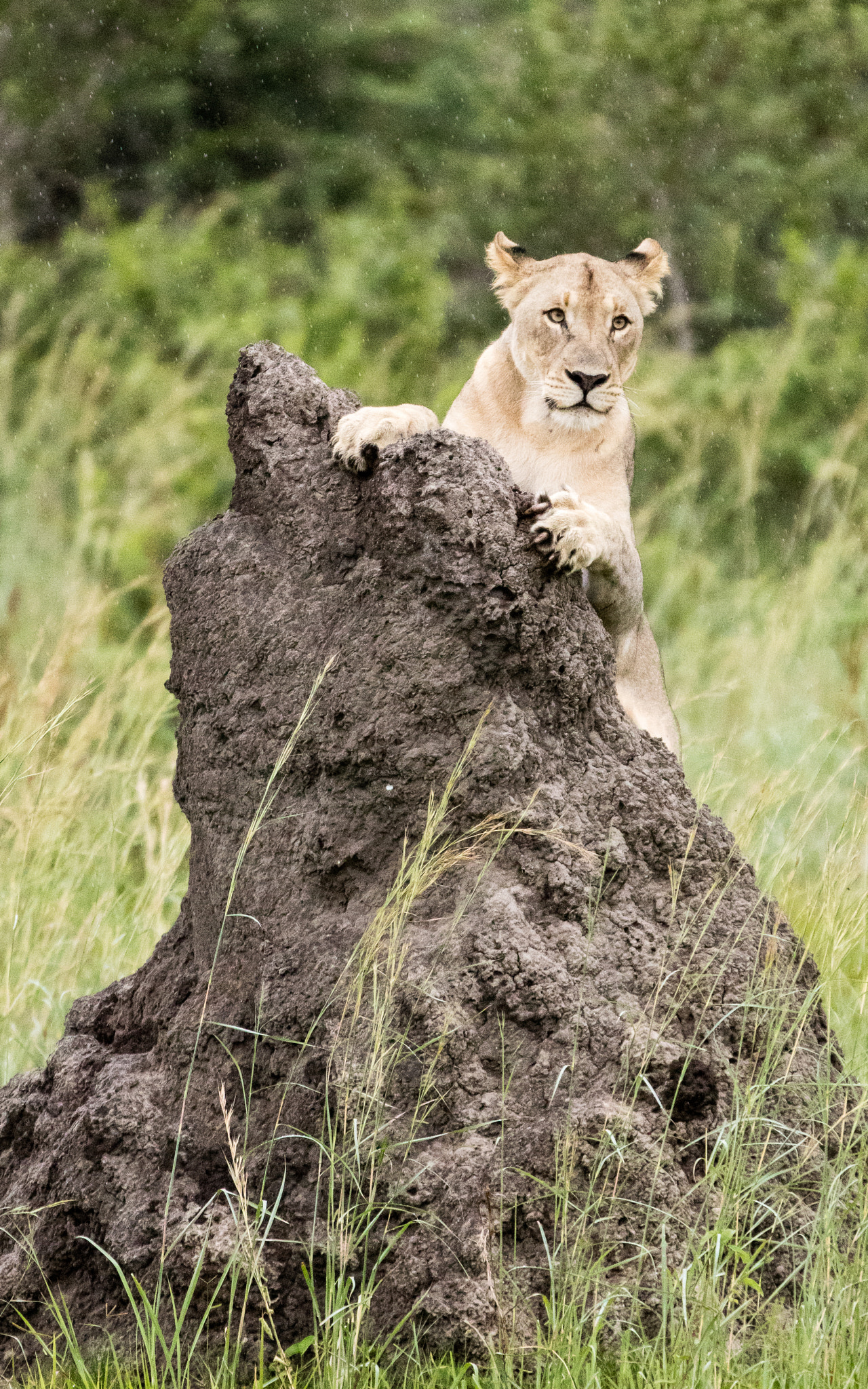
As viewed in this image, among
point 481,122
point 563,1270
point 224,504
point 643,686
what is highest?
point 481,122

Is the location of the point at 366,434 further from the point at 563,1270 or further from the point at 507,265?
the point at 563,1270

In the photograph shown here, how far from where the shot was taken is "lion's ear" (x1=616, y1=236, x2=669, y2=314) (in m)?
3.76

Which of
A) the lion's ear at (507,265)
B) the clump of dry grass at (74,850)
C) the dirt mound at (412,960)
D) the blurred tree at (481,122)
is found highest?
the blurred tree at (481,122)

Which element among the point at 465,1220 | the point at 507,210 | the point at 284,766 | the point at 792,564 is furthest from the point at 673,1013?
the point at 507,210

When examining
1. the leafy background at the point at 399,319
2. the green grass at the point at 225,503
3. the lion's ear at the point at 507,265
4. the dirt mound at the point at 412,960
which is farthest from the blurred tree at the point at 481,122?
the dirt mound at the point at 412,960

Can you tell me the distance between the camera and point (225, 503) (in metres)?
7.83

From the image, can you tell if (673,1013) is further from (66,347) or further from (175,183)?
(175,183)

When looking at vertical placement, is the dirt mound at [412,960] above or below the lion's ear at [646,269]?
below

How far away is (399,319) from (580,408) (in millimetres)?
6507

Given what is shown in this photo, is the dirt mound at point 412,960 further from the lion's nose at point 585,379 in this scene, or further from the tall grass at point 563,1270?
the lion's nose at point 585,379

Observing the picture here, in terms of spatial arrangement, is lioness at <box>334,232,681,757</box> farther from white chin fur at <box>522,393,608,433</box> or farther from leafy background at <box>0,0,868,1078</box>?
leafy background at <box>0,0,868,1078</box>

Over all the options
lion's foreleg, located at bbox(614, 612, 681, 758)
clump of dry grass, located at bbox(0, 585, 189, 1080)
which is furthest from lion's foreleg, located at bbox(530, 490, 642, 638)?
clump of dry grass, located at bbox(0, 585, 189, 1080)

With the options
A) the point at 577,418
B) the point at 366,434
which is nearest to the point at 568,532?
the point at 366,434

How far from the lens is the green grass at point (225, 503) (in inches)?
91.8
